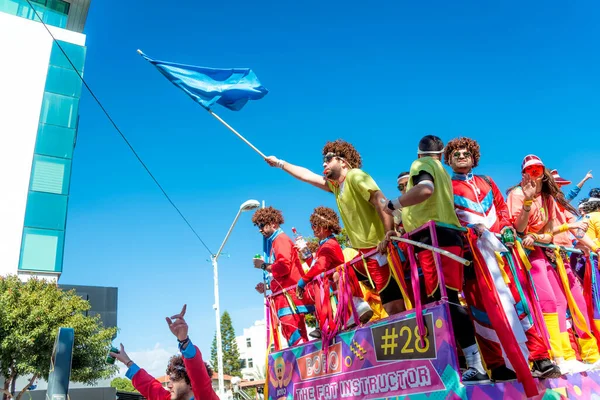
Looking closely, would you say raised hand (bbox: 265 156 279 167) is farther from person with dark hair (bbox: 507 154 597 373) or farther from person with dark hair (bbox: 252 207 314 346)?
person with dark hair (bbox: 507 154 597 373)

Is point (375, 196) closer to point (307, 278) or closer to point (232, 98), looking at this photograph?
point (307, 278)

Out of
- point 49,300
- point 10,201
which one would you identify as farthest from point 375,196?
point 10,201

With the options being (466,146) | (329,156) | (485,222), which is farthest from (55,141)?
(485,222)

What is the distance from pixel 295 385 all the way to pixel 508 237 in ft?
7.45

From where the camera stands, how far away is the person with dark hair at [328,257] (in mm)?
4098

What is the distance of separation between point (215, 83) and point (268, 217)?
2.53m

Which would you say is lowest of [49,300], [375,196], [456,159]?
[375,196]

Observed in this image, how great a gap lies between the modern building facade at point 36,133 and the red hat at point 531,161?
26.1m

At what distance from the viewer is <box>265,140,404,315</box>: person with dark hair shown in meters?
3.97

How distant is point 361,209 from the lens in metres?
4.25

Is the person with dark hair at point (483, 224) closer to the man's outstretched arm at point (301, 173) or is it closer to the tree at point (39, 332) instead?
the man's outstretched arm at point (301, 173)

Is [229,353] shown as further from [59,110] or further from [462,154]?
[462,154]

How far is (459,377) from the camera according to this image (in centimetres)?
284

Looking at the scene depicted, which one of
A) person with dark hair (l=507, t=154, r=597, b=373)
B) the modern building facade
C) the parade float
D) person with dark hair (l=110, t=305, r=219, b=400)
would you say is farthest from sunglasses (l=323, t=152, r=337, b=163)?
the modern building facade
